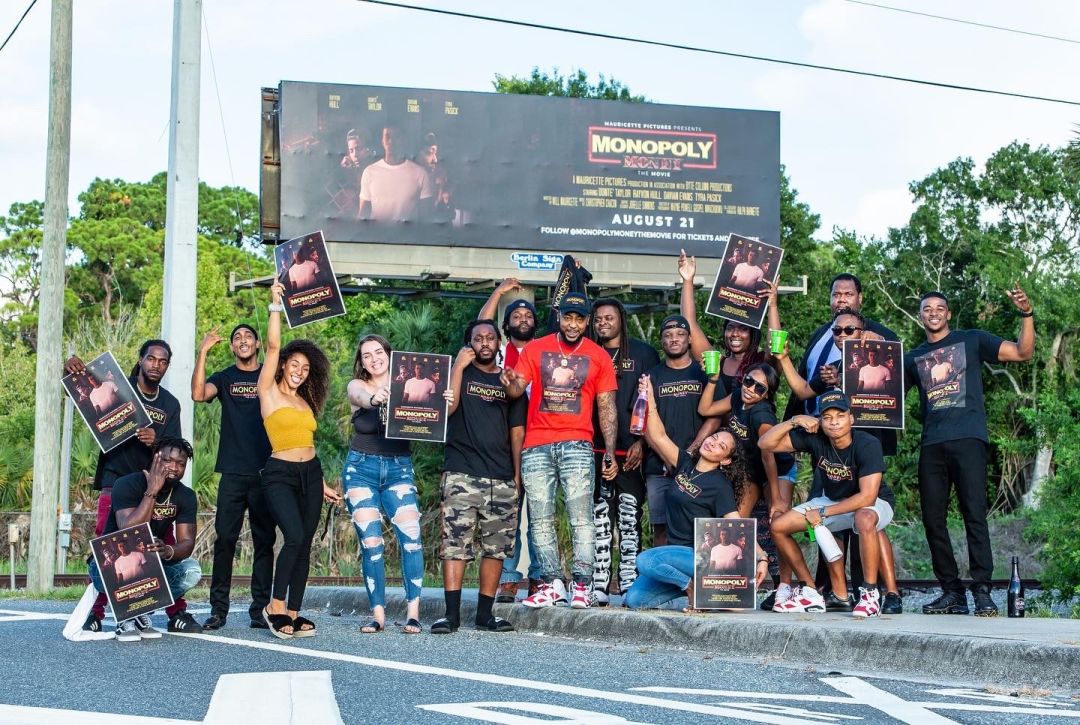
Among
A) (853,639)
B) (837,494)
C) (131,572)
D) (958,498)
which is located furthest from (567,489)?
(131,572)

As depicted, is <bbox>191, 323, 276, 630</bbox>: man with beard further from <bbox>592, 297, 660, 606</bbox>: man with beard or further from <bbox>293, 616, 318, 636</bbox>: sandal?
<bbox>592, 297, 660, 606</bbox>: man with beard

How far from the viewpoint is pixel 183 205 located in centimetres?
1338

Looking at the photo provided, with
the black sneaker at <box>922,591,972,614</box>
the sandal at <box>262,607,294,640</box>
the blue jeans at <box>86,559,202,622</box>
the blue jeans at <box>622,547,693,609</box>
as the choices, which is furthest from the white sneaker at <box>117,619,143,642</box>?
the black sneaker at <box>922,591,972,614</box>

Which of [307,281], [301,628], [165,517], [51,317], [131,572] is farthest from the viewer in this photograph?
[51,317]

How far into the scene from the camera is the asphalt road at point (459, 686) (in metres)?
5.44

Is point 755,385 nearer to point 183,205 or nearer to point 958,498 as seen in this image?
point 958,498

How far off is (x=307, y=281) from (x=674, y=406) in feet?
8.83

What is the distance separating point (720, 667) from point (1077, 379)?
2915cm

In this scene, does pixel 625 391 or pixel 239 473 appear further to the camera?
pixel 625 391

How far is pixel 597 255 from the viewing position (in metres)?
22.1

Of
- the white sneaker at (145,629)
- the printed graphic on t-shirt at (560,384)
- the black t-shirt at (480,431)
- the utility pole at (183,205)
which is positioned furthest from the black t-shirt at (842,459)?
the utility pole at (183,205)

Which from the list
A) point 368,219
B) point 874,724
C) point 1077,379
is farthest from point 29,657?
point 1077,379

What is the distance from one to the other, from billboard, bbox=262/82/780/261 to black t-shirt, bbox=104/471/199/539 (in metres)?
12.1

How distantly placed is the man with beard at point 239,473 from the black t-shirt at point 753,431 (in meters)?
3.10
